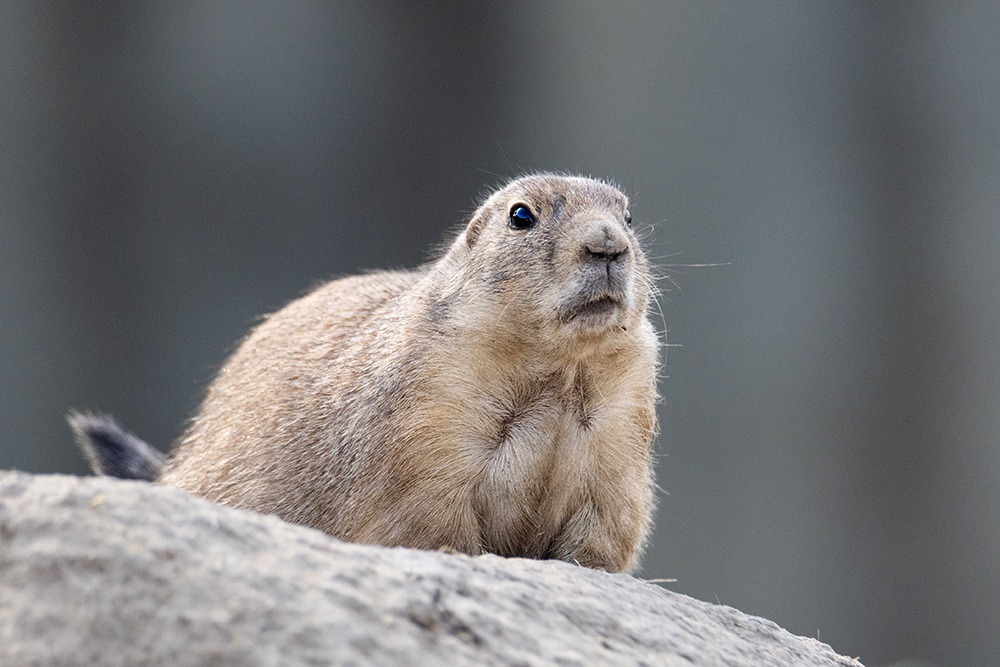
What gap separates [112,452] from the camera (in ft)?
22.2

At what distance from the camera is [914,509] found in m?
11.1

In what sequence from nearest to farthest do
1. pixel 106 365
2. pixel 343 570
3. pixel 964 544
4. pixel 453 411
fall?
pixel 343 570 < pixel 453 411 < pixel 964 544 < pixel 106 365

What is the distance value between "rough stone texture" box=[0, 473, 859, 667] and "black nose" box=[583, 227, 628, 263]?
1616 mm

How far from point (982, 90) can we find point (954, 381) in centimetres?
273

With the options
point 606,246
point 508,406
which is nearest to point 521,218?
point 606,246

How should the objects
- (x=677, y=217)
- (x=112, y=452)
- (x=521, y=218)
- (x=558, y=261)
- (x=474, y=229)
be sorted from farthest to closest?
1. (x=677, y=217)
2. (x=112, y=452)
3. (x=474, y=229)
4. (x=521, y=218)
5. (x=558, y=261)

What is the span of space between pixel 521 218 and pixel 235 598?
2594mm

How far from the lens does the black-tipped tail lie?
6.70m

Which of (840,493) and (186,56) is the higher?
(186,56)

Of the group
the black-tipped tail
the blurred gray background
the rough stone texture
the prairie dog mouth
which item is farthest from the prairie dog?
the blurred gray background

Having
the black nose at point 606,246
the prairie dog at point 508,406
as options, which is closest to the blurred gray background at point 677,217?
the prairie dog at point 508,406

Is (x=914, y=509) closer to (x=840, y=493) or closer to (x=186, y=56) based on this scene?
(x=840, y=493)

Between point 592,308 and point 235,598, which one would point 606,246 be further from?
point 235,598

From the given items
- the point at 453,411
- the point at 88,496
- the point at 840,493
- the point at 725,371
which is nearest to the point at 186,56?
the point at 725,371
